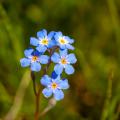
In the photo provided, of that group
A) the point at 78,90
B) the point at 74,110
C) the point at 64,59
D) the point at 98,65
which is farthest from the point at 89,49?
the point at 64,59

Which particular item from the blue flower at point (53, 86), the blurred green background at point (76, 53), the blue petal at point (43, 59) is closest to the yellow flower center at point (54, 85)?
the blue flower at point (53, 86)

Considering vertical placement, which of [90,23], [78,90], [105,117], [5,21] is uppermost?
[90,23]

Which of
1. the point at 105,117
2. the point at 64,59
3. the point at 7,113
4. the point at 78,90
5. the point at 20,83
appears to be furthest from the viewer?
the point at 78,90

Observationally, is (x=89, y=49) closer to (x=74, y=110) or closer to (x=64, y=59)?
(x=74, y=110)

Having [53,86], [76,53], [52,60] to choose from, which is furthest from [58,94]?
[76,53]

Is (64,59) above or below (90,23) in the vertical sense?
below

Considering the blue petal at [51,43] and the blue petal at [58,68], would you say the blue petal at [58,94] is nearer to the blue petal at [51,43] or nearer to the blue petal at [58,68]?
the blue petal at [58,68]

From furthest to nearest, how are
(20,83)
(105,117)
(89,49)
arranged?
(89,49), (20,83), (105,117)
